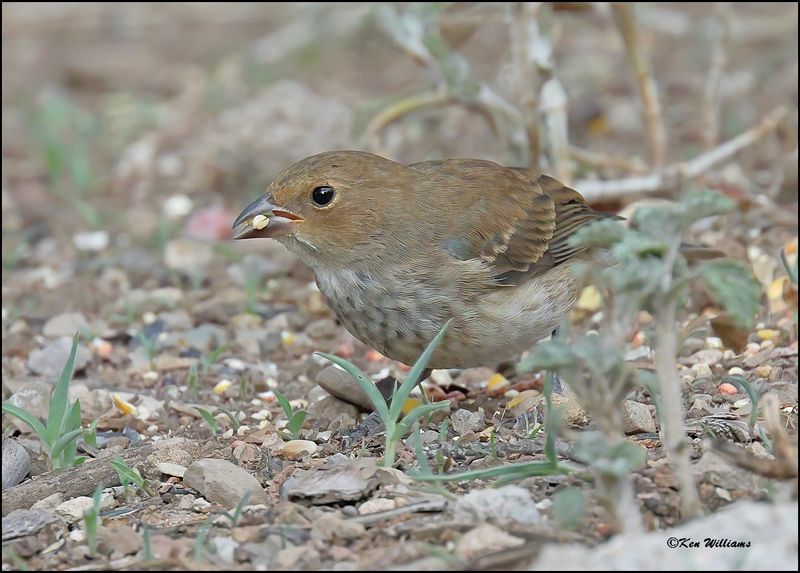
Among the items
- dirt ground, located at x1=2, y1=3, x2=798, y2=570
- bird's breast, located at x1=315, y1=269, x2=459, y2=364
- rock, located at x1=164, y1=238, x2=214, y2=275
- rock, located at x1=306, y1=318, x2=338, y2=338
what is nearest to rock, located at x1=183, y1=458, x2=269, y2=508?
dirt ground, located at x1=2, y1=3, x2=798, y2=570

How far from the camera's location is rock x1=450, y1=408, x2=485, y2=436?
14.3 ft

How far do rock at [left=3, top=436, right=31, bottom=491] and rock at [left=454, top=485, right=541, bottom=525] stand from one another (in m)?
1.58

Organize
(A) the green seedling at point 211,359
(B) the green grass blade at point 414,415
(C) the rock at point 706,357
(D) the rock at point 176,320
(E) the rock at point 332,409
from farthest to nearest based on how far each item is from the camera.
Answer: (D) the rock at point 176,320 → (A) the green seedling at point 211,359 → (C) the rock at point 706,357 → (E) the rock at point 332,409 → (B) the green grass blade at point 414,415

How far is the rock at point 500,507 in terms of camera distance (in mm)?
3254

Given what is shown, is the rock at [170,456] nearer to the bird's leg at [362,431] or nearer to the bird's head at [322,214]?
the bird's leg at [362,431]

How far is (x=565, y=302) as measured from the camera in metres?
5.09

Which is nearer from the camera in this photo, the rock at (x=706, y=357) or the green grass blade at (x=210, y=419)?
the green grass blade at (x=210, y=419)

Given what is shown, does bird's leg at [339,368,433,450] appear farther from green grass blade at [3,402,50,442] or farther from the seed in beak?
green grass blade at [3,402,50,442]

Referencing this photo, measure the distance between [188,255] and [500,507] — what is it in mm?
4090

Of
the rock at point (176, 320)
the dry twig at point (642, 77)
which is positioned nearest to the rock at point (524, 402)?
the rock at point (176, 320)

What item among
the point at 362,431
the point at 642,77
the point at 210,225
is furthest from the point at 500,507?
the point at 210,225

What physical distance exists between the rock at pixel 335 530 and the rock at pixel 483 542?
0.31m

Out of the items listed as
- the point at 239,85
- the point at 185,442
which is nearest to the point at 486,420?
the point at 185,442

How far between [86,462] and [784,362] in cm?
269
